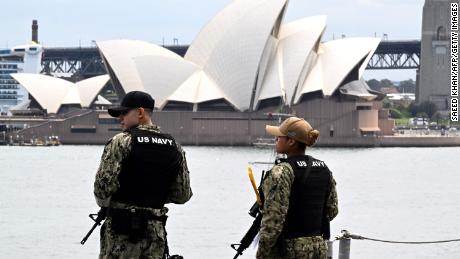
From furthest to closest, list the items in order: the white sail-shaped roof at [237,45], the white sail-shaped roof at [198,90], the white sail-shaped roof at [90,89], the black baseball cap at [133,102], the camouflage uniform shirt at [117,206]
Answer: the white sail-shaped roof at [90,89], the white sail-shaped roof at [198,90], the white sail-shaped roof at [237,45], the black baseball cap at [133,102], the camouflage uniform shirt at [117,206]

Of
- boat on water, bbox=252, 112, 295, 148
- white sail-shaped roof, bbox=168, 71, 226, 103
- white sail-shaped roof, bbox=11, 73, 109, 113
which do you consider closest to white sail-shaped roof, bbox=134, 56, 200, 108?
white sail-shaped roof, bbox=168, 71, 226, 103

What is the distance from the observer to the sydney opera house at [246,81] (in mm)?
82438

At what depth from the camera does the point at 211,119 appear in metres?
90.1

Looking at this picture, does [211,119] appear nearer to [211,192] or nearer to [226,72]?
[226,72]

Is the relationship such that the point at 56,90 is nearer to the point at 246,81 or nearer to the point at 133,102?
the point at 246,81

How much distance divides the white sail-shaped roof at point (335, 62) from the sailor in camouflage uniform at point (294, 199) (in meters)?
76.8

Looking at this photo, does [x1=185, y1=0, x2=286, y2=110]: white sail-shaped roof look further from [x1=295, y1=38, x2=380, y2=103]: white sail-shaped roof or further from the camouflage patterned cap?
the camouflage patterned cap

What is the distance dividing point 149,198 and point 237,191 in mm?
35196

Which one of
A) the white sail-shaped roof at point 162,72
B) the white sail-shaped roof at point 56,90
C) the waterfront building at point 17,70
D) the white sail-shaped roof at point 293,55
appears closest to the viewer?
the white sail-shaped roof at point 293,55

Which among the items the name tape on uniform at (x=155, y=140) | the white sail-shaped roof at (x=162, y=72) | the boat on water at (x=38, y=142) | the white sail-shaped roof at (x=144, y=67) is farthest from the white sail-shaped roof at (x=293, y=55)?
the name tape on uniform at (x=155, y=140)

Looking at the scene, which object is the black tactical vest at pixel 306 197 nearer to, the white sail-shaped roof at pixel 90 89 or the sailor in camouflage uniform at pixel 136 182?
the sailor in camouflage uniform at pixel 136 182

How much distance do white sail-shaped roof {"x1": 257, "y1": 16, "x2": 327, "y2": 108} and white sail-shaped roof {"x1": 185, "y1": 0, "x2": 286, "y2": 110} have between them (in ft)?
4.08

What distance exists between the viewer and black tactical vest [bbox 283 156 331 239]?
22.5 ft

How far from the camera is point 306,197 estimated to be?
6.91m
